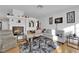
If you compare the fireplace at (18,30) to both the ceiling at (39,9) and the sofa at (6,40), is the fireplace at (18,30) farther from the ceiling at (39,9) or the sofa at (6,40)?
the ceiling at (39,9)

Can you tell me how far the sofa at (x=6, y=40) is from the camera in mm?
2164

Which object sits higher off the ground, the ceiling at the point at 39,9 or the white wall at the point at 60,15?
the ceiling at the point at 39,9

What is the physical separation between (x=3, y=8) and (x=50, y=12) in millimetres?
1050

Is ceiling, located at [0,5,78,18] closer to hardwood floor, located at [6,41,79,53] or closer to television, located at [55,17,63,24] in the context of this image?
television, located at [55,17,63,24]

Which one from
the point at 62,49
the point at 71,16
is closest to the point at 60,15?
the point at 71,16

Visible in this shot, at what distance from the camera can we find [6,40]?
2.26m

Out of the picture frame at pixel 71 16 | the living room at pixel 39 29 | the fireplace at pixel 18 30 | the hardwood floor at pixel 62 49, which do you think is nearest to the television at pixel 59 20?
the living room at pixel 39 29

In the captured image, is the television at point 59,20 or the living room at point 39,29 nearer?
the living room at point 39,29

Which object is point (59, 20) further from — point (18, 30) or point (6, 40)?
point (6, 40)

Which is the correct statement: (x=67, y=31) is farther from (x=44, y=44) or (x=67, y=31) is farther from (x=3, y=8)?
(x=3, y=8)

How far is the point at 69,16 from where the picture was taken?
215 centimetres

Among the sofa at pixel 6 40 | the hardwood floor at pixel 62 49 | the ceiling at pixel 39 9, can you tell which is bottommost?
the hardwood floor at pixel 62 49

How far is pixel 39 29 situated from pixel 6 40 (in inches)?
32.2
